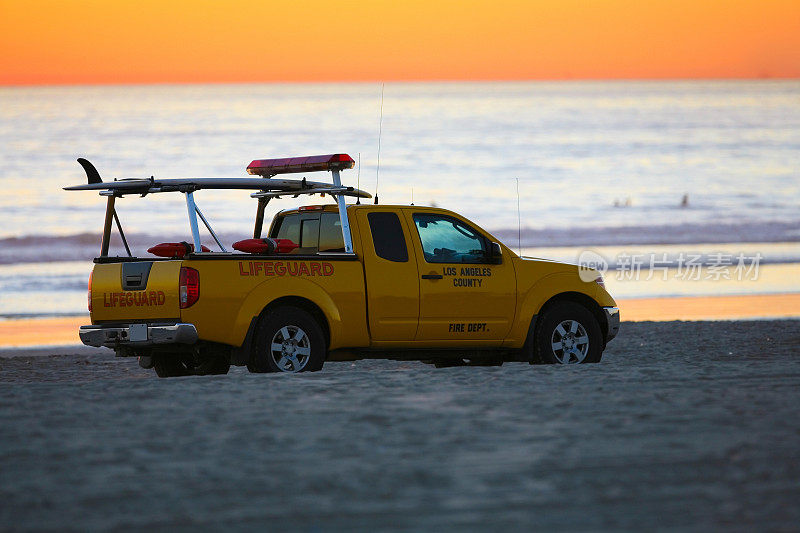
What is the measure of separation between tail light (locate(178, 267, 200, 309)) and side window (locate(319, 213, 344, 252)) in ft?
5.81

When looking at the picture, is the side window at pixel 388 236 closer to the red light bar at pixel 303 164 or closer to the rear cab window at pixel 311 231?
the rear cab window at pixel 311 231

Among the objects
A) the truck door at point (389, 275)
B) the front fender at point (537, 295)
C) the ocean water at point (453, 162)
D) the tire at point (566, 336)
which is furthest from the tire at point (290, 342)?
the ocean water at point (453, 162)

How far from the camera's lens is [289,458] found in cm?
791

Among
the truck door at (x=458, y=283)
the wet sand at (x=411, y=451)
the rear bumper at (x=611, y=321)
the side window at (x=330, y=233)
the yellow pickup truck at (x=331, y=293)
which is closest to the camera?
the wet sand at (x=411, y=451)

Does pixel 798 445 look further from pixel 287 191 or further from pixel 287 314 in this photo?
pixel 287 191

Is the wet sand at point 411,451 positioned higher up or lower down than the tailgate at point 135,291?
lower down

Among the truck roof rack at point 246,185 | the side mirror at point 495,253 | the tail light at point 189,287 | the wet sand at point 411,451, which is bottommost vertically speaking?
the wet sand at point 411,451

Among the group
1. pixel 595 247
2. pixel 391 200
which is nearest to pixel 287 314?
pixel 595 247

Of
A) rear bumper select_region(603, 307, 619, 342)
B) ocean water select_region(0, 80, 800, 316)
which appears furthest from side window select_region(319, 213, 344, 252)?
ocean water select_region(0, 80, 800, 316)

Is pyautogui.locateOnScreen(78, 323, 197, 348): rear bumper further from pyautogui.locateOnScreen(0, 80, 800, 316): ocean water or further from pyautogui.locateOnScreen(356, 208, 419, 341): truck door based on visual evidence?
pyautogui.locateOnScreen(0, 80, 800, 316): ocean water

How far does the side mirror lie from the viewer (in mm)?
13735

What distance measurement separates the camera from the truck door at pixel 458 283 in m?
13.5

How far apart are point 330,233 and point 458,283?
1310mm

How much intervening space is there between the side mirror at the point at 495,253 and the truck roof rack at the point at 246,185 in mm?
1361
